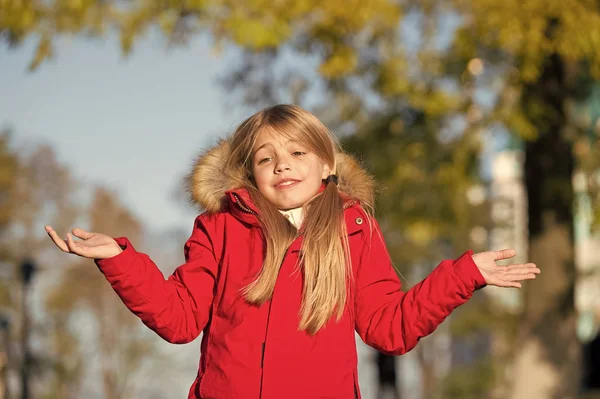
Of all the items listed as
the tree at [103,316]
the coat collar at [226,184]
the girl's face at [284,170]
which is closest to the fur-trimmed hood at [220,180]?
the coat collar at [226,184]

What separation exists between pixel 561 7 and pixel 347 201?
6.08 metres

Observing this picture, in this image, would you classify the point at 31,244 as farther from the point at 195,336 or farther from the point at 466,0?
the point at 195,336

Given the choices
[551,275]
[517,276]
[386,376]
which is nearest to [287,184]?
[517,276]

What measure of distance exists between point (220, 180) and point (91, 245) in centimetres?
64

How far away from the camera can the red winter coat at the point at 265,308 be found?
325 cm

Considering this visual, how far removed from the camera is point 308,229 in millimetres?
3461

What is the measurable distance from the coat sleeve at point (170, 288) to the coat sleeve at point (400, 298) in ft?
1.69

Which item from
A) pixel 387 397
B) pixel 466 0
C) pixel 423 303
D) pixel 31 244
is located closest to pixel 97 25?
pixel 466 0

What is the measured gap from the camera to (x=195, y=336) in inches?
135

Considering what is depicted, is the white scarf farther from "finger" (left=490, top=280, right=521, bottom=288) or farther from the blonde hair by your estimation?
"finger" (left=490, top=280, right=521, bottom=288)

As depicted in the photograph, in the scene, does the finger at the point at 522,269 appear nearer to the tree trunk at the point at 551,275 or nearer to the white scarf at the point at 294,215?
the white scarf at the point at 294,215

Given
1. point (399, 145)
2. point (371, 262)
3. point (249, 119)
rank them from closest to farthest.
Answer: point (371, 262) < point (249, 119) < point (399, 145)

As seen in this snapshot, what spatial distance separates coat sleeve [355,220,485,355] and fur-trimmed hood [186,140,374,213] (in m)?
0.22

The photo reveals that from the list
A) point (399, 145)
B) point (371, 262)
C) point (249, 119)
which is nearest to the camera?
point (371, 262)
